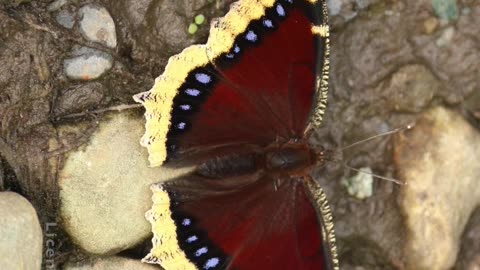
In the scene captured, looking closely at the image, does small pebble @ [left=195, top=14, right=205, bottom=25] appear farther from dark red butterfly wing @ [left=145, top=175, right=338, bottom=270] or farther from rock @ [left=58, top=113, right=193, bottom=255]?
dark red butterfly wing @ [left=145, top=175, right=338, bottom=270]

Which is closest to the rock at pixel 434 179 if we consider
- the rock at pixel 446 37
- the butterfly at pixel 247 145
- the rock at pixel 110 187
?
the rock at pixel 446 37

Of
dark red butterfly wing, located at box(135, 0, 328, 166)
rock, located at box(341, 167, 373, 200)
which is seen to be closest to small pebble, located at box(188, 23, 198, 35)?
dark red butterfly wing, located at box(135, 0, 328, 166)

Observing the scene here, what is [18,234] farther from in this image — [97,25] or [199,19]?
[199,19]

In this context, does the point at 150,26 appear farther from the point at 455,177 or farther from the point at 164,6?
the point at 455,177

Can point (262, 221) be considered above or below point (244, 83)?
below

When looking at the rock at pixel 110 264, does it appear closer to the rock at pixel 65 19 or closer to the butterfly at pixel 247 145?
the butterfly at pixel 247 145

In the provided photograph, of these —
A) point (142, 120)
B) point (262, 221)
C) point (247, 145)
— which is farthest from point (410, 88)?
point (142, 120)
